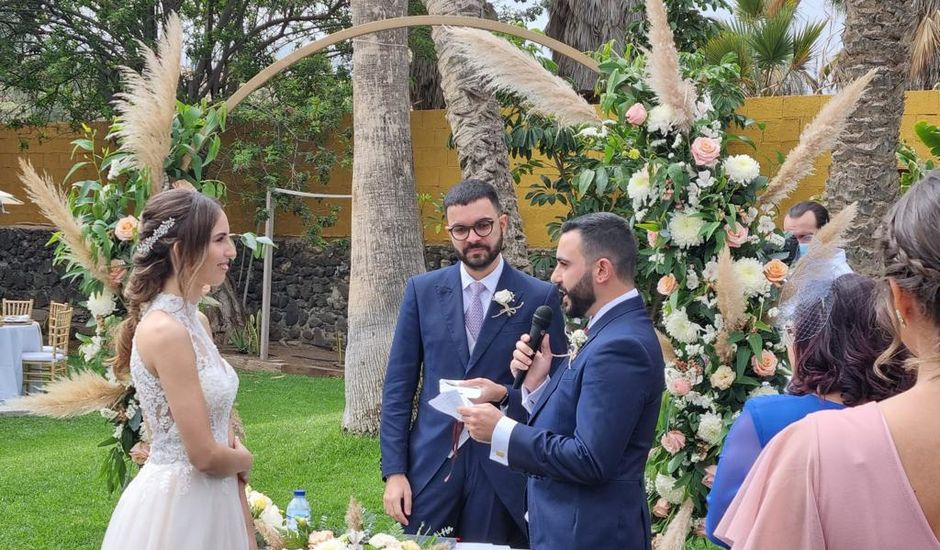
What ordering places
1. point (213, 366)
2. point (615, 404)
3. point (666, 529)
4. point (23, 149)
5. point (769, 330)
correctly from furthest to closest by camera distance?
point (23, 149) → point (666, 529) → point (769, 330) → point (213, 366) → point (615, 404)

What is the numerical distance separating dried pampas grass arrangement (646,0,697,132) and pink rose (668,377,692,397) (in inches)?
43.8

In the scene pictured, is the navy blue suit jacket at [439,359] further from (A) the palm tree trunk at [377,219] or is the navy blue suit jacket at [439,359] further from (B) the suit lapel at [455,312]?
(A) the palm tree trunk at [377,219]

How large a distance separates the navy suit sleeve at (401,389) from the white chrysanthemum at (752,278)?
1.41 metres

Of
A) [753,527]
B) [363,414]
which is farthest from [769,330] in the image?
[363,414]

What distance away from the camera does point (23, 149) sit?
17172 millimetres

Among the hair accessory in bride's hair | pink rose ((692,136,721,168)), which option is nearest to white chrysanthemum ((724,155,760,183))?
pink rose ((692,136,721,168))

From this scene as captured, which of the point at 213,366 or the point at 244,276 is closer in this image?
the point at 213,366

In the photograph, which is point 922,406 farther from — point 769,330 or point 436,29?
point 436,29

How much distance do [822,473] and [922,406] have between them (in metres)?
0.18

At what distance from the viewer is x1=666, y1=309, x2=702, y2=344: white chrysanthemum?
4.72 metres

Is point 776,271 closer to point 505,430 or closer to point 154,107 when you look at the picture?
point 505,430

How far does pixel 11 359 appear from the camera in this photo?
12.8 m

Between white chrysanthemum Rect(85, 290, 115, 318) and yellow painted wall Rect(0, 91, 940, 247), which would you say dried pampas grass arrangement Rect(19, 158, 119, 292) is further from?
yellow painted wall Rect(0, 91, 940, 247)

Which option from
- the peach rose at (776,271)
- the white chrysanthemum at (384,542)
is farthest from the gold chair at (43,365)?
the white chrysanthemum at (384,542)
